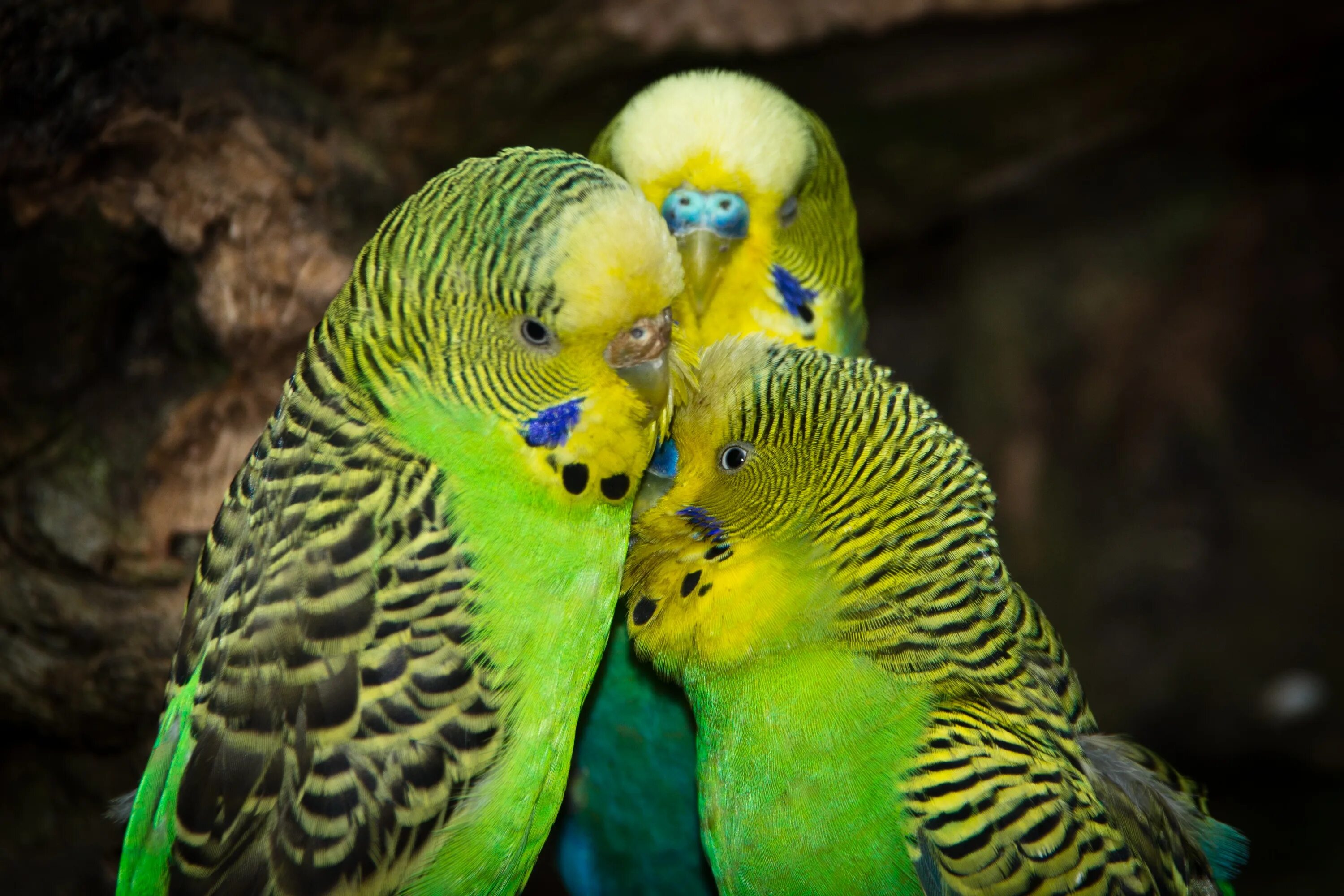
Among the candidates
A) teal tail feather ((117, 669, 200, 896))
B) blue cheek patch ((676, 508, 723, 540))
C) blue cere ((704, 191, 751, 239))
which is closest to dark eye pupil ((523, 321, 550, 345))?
blue cheek patch ((676, 508, 723, 540))

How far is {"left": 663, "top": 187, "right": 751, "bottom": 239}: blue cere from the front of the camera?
13.1 feet

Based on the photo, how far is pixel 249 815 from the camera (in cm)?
298

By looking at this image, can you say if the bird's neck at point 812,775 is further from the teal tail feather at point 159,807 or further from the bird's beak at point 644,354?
the teal tail feather at point 159,807

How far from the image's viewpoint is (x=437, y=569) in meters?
3.09

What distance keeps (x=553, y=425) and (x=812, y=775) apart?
1.16 m

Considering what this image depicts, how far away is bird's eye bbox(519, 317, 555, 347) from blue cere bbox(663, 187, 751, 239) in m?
1.09

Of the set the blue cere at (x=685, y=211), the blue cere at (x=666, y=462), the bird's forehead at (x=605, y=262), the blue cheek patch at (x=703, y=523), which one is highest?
the blue cere at (x=685, y=211)

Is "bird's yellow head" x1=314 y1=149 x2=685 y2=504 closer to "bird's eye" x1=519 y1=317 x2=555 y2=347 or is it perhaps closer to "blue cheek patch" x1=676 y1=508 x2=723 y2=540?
"bird's eye" x1=519 y1=317 x2=555 y2=347

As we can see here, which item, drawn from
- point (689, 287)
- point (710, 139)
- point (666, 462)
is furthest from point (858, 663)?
point (710, 139)

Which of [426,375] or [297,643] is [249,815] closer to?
[297,643]

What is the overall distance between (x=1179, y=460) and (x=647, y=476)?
6200mm

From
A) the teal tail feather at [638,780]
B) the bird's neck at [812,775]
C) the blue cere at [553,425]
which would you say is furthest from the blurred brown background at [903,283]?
the bird's neck at [812,775]

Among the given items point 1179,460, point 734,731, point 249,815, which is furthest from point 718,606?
point 1179,460

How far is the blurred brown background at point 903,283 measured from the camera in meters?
4.40
